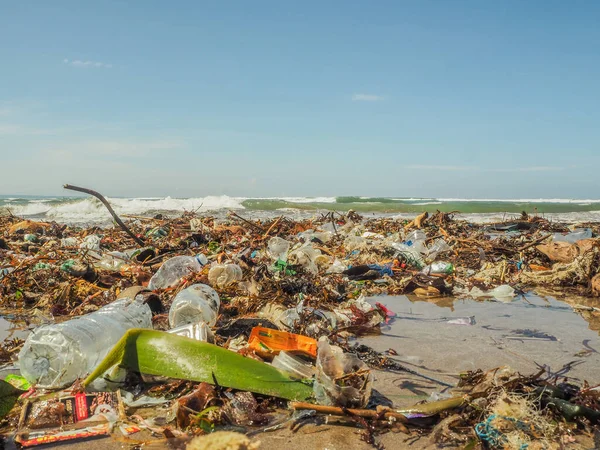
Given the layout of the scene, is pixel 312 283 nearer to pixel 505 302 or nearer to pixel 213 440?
pixel 505 302

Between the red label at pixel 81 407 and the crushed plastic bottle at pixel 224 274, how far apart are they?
7.63 feet

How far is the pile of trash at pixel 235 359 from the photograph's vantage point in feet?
6.06

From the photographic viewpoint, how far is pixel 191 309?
3.13m

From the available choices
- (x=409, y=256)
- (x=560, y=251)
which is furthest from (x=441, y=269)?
(x=560, y=251)

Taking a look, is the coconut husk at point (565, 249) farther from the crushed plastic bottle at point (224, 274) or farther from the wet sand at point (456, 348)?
the crushed plastic bottle at point (224, 274)

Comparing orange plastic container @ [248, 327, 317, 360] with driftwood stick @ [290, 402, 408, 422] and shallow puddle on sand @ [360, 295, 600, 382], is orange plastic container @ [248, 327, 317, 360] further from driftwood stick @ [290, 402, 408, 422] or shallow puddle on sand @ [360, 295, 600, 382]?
shallow puddle on sand @ [360, 295, 600, 382]

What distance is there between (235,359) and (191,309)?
117 centimetres

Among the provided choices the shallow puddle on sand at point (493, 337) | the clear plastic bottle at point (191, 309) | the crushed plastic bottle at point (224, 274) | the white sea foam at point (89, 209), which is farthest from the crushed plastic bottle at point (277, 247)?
the white sea foam at point (89, 209)

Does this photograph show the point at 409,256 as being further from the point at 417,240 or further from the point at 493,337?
the point at 493,337

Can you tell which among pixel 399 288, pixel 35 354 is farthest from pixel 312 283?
pixel 35 354

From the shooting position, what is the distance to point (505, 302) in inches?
175

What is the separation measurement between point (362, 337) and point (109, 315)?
175cm

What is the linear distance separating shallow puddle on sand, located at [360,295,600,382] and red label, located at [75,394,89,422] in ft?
5.75

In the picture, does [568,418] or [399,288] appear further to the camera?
[399,288]
